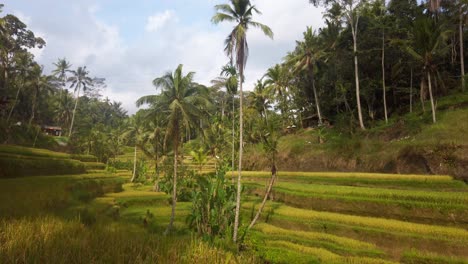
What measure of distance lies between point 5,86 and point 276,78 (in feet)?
136

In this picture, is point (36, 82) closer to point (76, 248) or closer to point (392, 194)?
point (76, 248)

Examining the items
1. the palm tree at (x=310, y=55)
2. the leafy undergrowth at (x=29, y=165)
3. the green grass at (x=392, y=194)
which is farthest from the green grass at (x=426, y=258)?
the palm tree at (x=310, y=55)

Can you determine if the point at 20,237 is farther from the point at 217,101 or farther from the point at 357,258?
the point at 217,101

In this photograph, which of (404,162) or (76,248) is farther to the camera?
(404,162)

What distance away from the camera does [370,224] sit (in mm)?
15625

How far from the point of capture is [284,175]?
98.2ft

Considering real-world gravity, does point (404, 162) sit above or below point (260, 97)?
below

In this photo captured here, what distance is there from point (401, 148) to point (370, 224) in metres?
11.7

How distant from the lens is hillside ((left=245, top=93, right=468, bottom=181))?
21.2 meters

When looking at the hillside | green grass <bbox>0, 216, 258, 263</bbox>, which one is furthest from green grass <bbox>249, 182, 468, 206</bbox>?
green grass <bbox>0, 216, 258, 263</bbox>

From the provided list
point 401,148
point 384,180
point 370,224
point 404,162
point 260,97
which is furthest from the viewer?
point 260,97

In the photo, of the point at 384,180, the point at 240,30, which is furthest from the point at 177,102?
the point at 384,180

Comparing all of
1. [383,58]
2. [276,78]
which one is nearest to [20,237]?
[383,58]

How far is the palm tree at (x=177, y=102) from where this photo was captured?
17.6 m
